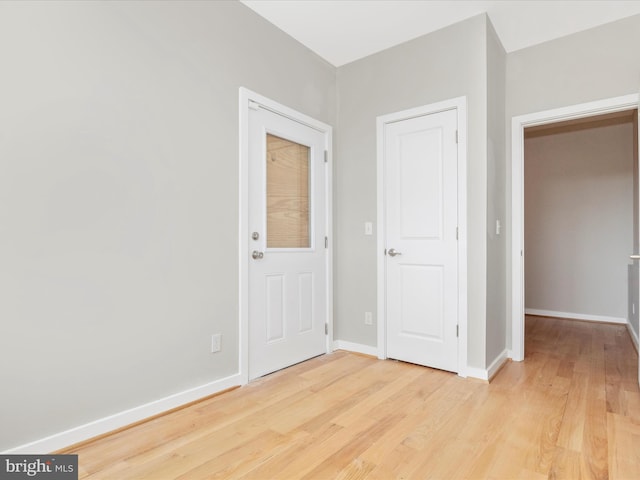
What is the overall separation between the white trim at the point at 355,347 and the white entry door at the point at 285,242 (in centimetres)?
23

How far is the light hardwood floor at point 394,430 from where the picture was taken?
1.64m

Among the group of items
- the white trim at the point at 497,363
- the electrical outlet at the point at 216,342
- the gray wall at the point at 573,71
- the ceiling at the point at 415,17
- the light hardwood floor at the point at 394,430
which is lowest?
the light hardwood floor at the point at 394,430

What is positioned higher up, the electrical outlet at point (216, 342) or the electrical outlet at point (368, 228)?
the electrical outlet at point (368, 228)

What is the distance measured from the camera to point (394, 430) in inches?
78.2

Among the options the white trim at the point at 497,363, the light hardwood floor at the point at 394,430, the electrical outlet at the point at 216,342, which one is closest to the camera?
the light hardwood floor at the point at 394,430

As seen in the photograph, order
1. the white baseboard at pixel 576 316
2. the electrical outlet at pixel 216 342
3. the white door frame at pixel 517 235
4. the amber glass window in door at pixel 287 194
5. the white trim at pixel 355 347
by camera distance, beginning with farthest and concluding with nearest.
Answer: the white baseboard at pixel 576 316 → the white trim at pixel 355 347 → the white door frame at pixel 517 235 → the amber glass window in door at pixel 287 194 → the electrical outlet at pixel 216 342

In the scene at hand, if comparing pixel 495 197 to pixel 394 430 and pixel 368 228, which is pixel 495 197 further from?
pixel 394 430

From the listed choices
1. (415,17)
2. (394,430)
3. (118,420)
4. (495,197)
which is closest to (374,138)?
(415,17)

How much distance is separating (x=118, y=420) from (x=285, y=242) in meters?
1.61

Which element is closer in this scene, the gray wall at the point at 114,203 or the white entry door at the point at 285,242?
the gray wall at the point at 114,203

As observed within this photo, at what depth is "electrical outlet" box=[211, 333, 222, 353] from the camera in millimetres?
2424

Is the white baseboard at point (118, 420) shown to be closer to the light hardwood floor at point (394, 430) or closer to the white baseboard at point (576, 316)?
the light hardwood floor at point (394, 430)

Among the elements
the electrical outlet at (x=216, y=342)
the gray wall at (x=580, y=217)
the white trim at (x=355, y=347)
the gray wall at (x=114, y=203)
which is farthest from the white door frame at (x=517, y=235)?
the electrical outlet at (x=216, y=342)

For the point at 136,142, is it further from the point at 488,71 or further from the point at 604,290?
the point at 604,290
